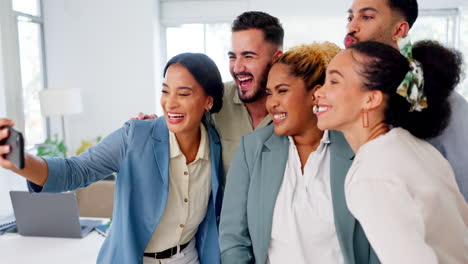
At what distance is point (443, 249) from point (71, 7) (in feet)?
19.5

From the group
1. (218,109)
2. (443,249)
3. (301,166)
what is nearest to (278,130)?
(301,166)

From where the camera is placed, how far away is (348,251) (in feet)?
4.49

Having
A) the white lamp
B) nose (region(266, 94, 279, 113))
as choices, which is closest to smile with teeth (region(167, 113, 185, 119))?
nose (region(266, 94, 279, 113))

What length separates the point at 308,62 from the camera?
1.56 meters

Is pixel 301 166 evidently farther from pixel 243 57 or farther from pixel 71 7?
pixel 71 7

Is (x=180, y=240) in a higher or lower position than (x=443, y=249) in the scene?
lower

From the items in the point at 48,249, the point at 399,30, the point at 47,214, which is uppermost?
the point at 399,30

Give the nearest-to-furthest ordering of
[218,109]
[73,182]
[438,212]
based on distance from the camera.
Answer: [438,212] < [73,182] < [218,109]

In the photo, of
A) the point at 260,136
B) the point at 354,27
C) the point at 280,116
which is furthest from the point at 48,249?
the point at 354,27

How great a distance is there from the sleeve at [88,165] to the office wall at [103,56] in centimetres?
438

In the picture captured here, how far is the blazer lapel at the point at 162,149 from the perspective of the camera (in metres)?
1.66

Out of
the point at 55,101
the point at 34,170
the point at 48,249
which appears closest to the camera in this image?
the point at 34,170

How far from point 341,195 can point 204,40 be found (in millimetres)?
5203

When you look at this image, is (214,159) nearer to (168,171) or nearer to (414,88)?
(168,171)
